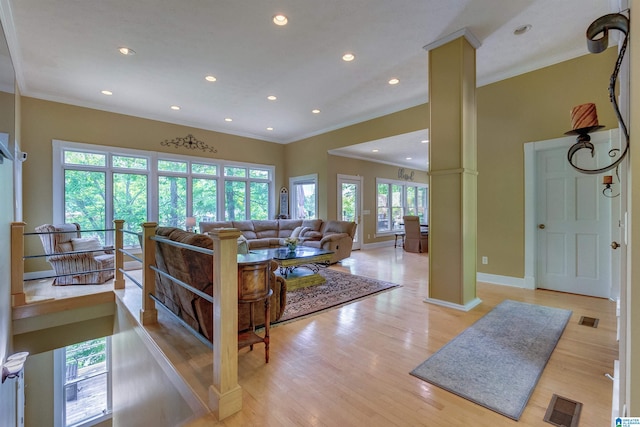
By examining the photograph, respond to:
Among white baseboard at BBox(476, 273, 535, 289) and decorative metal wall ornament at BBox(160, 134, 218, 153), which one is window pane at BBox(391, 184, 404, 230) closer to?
white baseboard at BBox(476, 273, 535, 289)

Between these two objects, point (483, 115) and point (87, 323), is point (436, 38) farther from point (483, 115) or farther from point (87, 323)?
point (87, 323)

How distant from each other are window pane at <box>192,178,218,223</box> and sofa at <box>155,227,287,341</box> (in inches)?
159

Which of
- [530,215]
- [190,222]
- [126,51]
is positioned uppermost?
[126,51]

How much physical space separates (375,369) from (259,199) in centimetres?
639

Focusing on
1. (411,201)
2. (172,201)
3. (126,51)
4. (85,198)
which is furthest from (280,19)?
(411,201)

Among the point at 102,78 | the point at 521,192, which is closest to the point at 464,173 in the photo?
the point at 521,192

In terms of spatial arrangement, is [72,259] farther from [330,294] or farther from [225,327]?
[225,327]

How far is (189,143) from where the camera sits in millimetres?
6508

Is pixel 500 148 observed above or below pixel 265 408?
above

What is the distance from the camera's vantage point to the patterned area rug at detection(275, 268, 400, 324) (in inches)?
129

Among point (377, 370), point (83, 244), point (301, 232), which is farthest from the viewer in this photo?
point (301, 232)

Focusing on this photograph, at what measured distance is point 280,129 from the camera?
723 centimetres

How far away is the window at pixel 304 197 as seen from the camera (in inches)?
302

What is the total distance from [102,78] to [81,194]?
2.22m
